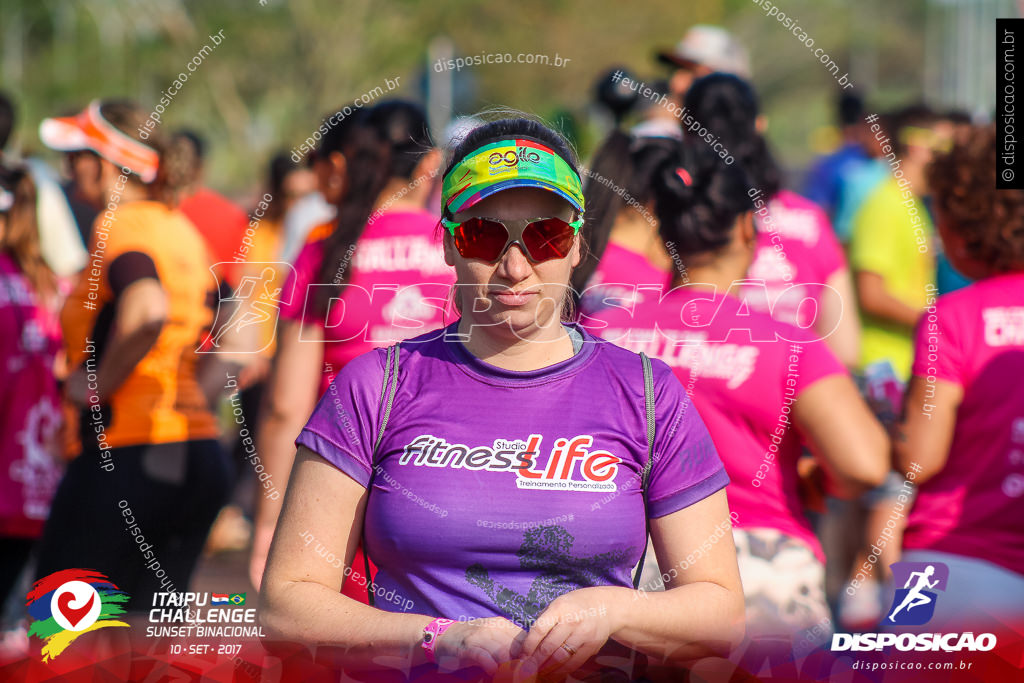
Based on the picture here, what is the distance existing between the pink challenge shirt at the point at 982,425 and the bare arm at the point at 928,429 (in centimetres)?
3

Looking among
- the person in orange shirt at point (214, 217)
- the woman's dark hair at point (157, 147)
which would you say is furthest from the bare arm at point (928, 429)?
the person in orange shirt at point (214, 217)

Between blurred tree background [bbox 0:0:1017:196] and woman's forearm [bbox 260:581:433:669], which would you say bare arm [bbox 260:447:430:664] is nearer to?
woman's forearm [bbox 260:581:433:669]

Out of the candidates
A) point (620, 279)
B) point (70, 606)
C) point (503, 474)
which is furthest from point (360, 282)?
point (503, 474)

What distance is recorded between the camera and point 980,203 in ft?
10.6

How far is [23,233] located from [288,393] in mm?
1486

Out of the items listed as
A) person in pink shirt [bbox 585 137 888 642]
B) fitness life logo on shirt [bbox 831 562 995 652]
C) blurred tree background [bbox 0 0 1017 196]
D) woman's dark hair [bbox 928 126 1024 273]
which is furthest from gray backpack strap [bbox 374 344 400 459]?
woman's dark hair [bbox 928 126 1024 273]

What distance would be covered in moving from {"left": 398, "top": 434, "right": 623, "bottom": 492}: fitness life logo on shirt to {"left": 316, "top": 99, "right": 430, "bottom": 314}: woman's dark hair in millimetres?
1661

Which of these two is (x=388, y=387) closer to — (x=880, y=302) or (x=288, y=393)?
(x=288, y=393)

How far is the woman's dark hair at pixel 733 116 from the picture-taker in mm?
4199

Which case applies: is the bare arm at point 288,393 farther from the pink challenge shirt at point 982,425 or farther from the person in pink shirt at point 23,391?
the pink challenge shirt at point 982,425

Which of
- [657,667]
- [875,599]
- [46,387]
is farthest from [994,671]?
[46,387]

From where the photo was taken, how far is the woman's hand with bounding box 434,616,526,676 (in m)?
1.89

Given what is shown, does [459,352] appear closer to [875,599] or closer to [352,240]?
[352,240]

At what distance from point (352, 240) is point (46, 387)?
1.51m
